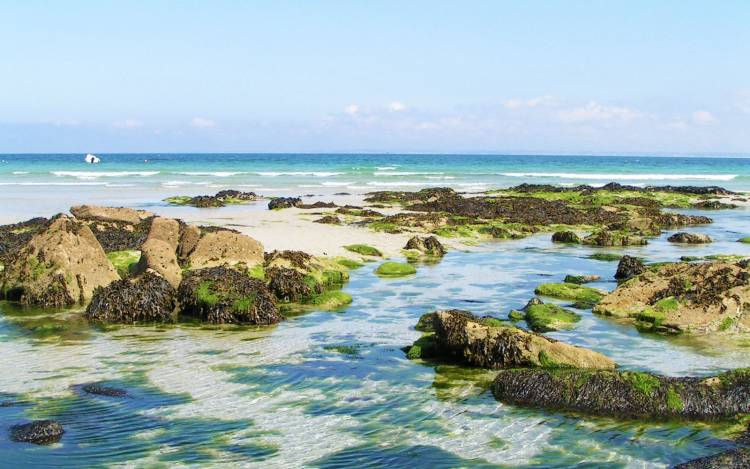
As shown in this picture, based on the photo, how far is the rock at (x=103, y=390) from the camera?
911 cm

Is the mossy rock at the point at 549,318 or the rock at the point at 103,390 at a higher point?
the mossy rock at the point at 549,318

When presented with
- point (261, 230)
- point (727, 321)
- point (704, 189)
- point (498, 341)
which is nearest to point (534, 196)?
point (704, 189)

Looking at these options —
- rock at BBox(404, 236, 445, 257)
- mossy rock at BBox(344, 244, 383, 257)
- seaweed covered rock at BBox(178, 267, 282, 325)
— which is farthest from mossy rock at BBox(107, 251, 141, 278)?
rock at BBox(404, 236, 445, 257)

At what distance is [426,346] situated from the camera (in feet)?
36.4

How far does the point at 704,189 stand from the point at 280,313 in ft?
139

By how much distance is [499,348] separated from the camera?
10312mm

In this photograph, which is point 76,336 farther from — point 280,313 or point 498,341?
point 498,341

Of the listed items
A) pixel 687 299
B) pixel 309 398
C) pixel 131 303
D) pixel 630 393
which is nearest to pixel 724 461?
pixel 630 393

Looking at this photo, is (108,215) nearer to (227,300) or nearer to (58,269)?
(58,269)

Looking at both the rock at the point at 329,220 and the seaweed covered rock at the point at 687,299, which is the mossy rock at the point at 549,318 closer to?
the seaweed covered rock at the point at 687,299

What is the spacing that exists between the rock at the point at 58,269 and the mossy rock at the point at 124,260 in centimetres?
103

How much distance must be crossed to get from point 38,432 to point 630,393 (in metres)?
6.49

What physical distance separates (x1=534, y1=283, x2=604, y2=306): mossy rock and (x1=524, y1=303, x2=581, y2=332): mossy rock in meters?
1.44

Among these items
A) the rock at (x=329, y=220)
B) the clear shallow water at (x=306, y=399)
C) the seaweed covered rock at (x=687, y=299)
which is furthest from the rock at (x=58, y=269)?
the rock at (x=329, y=220)
